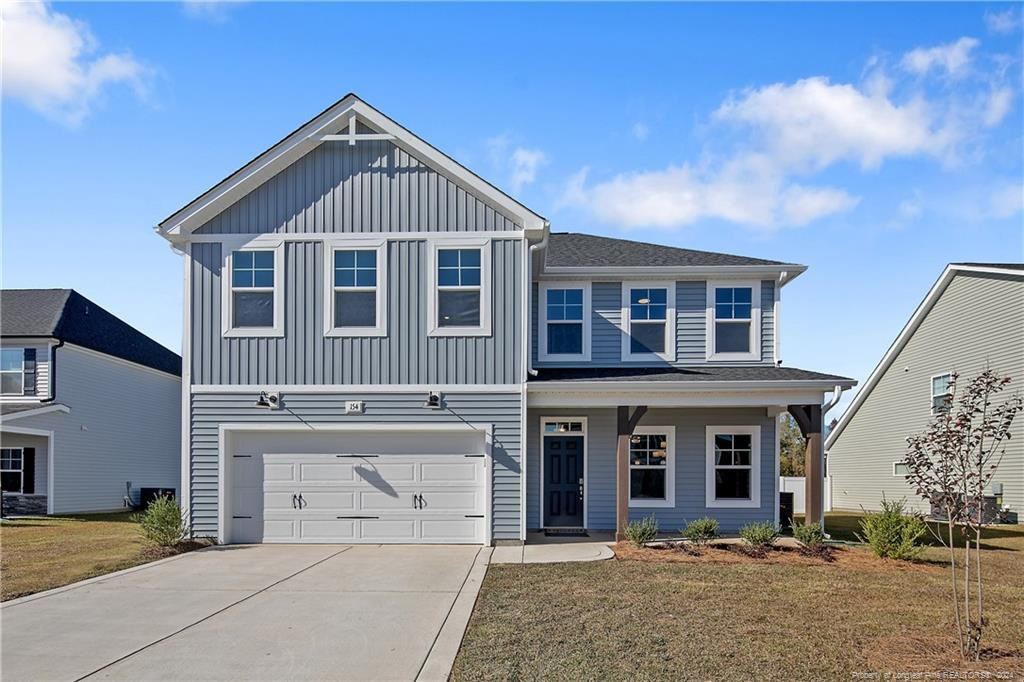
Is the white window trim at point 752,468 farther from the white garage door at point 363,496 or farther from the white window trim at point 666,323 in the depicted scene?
the white garage door at point 363,496

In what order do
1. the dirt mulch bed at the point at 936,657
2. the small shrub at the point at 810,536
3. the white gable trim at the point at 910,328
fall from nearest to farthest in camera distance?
A: the dirt mulch bed at the point at 936,657, the small shrub at the point at 810,536, the white gable trim at the point at 910,328

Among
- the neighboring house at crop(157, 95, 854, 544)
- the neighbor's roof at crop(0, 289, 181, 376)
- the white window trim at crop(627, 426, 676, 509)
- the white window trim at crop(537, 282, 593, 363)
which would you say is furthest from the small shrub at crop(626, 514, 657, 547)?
the neighbor's roof at crop(0, 289, 181, 376)

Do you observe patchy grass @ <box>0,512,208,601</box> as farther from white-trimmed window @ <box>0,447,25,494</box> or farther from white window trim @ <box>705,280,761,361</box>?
white window trim @ <box>705,280,761,361</box>

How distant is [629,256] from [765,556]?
6.92m

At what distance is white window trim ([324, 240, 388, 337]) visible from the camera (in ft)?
46.2

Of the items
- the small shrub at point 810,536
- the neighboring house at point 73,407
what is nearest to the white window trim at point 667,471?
the small shrub at point 810,536

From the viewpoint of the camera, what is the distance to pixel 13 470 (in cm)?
2195

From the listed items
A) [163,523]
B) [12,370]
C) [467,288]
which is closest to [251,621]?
[163,523]

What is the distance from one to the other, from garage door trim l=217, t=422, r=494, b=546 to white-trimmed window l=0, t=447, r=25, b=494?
11.5 meters

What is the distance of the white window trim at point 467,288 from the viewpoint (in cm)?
1402

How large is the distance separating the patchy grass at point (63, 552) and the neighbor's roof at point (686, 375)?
720 cm

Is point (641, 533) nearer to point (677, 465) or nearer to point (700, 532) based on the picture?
point (700, 532)

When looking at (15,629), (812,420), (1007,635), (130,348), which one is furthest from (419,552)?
(130,348)

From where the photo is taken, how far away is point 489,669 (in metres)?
6.59
